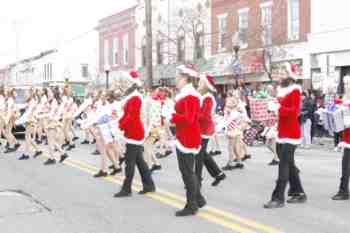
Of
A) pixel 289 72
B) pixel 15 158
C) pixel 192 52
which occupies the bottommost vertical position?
pixel 15 158

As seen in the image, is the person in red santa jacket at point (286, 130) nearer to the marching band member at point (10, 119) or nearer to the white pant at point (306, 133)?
the white pant at point (306, 133)

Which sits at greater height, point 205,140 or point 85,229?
point 205,140

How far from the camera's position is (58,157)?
14703 mm

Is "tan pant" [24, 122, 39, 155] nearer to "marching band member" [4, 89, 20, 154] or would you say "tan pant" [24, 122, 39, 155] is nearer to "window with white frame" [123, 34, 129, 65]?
"marching band member" [4, 89, 20, 154]

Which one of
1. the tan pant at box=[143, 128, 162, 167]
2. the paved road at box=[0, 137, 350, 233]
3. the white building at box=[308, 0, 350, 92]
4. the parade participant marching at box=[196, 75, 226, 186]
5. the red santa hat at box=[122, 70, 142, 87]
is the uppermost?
the white building at box=[308, 0, 350, 92]

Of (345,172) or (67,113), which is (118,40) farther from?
(345,172)

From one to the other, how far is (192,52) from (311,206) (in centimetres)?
2660

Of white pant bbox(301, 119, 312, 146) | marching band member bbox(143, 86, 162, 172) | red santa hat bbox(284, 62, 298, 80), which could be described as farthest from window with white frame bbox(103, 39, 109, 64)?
red santa hat bbox(284, 62, 298, 80)

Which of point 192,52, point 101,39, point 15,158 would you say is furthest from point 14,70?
point 15,158

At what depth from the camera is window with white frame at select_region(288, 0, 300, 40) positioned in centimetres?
2664

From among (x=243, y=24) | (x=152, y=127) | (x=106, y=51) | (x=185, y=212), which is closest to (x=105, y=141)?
(x=152, y=127)

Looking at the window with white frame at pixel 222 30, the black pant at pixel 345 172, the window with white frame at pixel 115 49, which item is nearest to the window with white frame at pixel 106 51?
the window with white frame at pixel 115 49

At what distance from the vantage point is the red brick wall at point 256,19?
26.1 m

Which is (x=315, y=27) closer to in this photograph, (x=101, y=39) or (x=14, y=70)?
(x=101, y=39)
